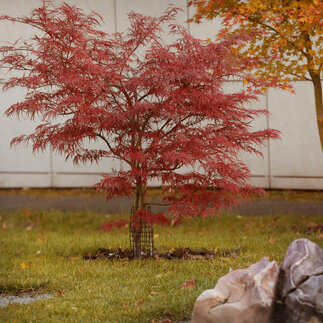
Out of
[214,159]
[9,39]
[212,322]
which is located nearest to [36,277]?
[214,159]

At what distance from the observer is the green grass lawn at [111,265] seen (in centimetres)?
499

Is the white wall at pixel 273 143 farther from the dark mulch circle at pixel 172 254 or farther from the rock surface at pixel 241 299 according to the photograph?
the rock surface at pixel 241 299

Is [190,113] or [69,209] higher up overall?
[190,113]

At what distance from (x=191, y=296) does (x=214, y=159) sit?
178cm

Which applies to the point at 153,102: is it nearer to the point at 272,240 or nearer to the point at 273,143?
the point at 272,240

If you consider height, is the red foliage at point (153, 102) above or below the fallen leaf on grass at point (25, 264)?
above

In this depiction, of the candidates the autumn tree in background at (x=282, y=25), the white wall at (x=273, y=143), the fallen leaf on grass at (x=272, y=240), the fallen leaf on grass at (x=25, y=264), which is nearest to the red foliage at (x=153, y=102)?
the fallen leaf on grass at (x=25, y=264)

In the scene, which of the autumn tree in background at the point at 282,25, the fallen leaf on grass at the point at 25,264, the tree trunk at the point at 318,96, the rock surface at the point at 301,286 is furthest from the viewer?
the tree trunk at the point at 318,96

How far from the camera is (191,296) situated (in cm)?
518

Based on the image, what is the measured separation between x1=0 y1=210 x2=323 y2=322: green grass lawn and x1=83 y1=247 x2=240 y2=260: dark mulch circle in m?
0.15

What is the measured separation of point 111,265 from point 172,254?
2.94 ft

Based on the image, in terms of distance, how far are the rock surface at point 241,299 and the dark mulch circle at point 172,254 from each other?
2.82 m

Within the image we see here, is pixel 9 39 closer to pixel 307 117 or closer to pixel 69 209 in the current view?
pixel 69 209

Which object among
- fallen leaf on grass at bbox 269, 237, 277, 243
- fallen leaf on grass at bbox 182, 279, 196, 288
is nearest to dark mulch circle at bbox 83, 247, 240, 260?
fallen leaf on grass at bbox 269, 237, 277, 243
